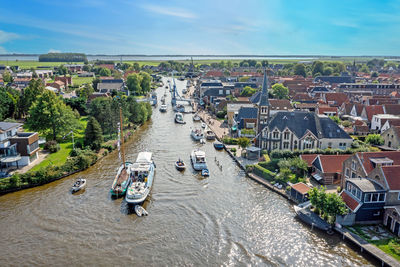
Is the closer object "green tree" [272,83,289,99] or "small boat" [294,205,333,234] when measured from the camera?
"small boat" [294,205,333,234]

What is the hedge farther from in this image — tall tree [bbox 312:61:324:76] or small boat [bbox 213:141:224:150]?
tall tree [bbox 312:61:324:76]

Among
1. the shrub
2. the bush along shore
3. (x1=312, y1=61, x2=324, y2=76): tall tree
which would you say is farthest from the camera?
(x1=312, y1=61, x2=324, y2=76): tall tree

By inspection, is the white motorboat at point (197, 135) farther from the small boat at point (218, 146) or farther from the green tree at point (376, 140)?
the green tree at point (376, 140)

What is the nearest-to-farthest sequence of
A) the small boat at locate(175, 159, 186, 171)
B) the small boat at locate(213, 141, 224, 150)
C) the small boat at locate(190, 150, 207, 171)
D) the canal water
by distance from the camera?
1. the canal water
2. the small boat at locate(190, 150, 207, 171)
3. the small boat at locate(175, 159, 186, 171)
4. the small boat at locate(213, 141, 224, 150)

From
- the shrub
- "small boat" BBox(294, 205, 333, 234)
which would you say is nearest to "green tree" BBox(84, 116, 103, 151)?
the shrub

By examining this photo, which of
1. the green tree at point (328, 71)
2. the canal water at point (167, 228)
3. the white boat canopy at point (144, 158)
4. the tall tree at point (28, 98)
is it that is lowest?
the canal water at point (167, 228)

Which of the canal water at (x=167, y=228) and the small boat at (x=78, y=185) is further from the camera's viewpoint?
the small boat at (x=78, y=185)

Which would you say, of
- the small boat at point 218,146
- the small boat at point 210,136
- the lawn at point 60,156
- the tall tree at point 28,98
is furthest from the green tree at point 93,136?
the tall tree at point 28,98
